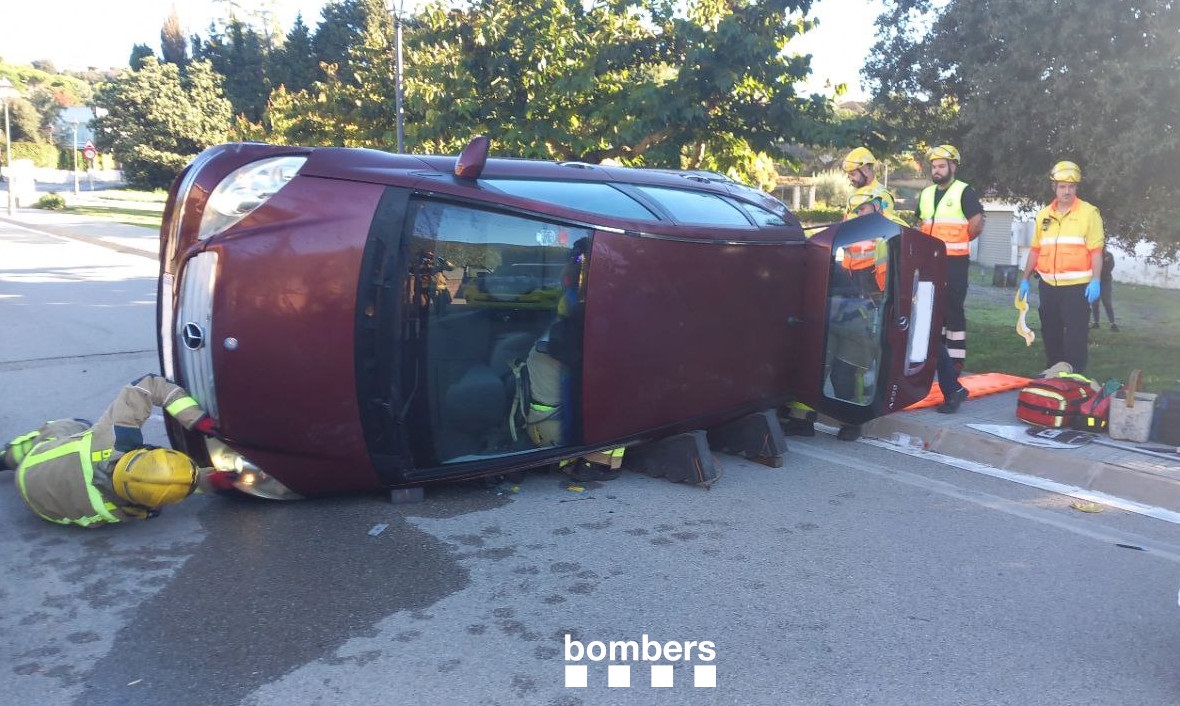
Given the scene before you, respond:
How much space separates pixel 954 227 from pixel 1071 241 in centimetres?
84

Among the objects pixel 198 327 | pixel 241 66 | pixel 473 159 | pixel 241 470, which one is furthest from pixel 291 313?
pixel 241 66

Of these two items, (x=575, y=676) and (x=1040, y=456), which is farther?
(x=1040, y=456)

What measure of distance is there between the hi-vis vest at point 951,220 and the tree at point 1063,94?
5.77 feet

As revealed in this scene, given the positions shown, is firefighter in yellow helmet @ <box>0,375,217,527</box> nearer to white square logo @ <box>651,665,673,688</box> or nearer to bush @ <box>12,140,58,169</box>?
white square logo @ <box>651,665,673,688</box>

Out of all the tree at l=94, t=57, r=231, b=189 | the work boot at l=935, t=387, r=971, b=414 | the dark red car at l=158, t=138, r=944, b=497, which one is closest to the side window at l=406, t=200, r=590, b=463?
the dark red car at l=158, t=138, r=944, b=497

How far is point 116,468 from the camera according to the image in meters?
4.48

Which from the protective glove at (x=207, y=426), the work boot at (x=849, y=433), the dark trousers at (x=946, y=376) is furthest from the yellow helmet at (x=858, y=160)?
A: the protective glove at (x=207, y=426)

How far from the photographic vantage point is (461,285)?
488 cm

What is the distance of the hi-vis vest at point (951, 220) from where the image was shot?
24.6 feet

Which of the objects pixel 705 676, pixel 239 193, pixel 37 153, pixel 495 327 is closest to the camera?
pixel 705 676

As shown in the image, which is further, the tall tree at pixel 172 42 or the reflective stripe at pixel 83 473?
the tall tree at pixel 172 42

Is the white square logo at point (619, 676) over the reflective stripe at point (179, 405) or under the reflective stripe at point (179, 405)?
under

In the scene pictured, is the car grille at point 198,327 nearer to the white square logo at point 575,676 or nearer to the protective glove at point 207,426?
the protective glove at point 207,426

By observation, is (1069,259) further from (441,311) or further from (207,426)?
(207,426)
